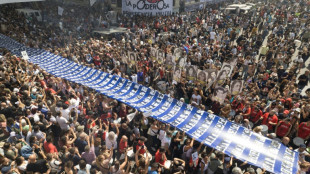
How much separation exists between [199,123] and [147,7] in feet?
76.2

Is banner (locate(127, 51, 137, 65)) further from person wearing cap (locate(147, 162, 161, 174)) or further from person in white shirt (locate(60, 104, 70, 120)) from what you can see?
person wearing cap (locate(147, 162, 161, 174))

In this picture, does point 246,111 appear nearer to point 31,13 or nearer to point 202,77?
point 202,77

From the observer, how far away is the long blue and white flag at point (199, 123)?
5.28 m

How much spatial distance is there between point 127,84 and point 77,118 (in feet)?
8.80

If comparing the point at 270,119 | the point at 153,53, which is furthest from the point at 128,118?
the point at 153,53

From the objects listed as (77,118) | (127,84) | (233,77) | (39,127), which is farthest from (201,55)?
(39,127)

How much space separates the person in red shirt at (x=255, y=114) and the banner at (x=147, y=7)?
881 inches

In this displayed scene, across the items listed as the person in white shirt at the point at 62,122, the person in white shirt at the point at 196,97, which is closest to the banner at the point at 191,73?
the person in white shirt at the point at 196,97

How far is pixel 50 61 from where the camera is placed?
12.6 metres

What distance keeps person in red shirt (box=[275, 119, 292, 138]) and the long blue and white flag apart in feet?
4.50

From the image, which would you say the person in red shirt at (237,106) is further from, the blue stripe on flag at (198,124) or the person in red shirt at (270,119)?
the blue stripe on flag at (198,124)

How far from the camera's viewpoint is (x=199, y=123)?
6617 millimetres

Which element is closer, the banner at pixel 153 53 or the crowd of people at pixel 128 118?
the crowd of people at pixel 128 118

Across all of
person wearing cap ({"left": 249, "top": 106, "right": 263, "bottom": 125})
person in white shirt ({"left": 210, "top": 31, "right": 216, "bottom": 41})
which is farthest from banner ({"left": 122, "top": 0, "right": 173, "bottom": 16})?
person wearing cap ({"left": 249, "top": 106, "right": 263, "bottom": 125})
